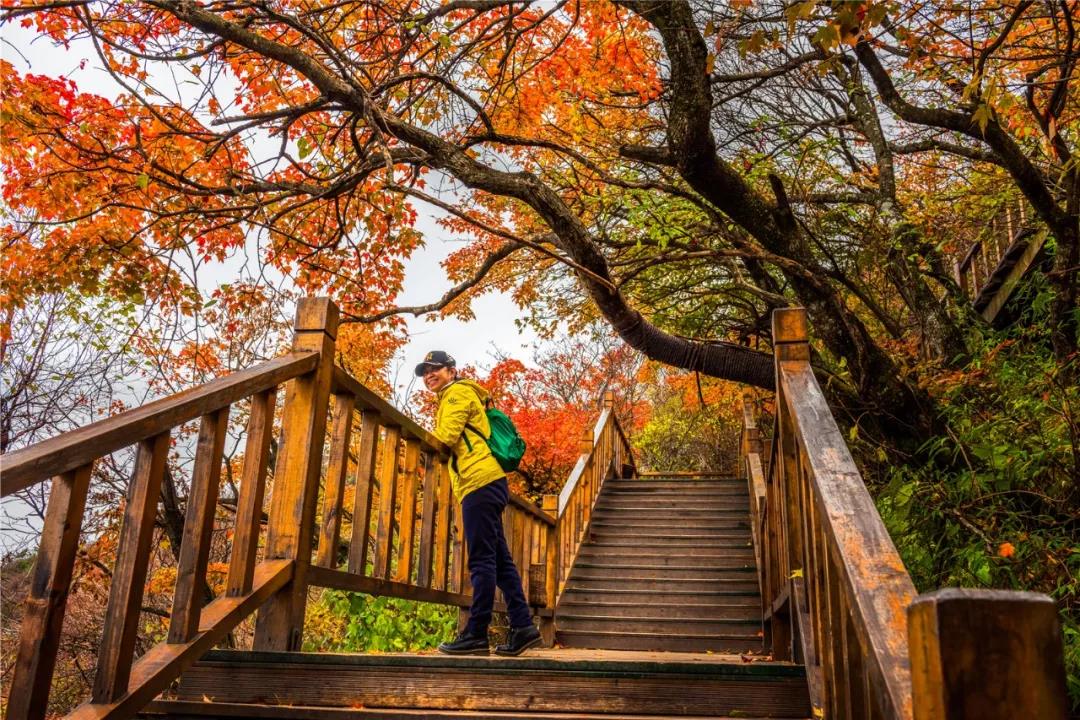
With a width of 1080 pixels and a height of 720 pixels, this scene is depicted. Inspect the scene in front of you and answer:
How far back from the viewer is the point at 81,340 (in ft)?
32.7

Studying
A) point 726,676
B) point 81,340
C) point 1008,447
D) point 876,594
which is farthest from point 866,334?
point 81,340

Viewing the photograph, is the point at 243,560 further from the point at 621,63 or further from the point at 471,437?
the point at 621,63

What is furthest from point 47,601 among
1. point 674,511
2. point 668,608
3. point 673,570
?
point 674,511

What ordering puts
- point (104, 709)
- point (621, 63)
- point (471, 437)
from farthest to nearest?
point (621, 63) → point (471, 437) → point (104, 709)

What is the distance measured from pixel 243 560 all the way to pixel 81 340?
8.94 metres

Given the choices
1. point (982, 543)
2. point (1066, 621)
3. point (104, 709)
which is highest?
point (982, 543)

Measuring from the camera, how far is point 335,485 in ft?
10.9

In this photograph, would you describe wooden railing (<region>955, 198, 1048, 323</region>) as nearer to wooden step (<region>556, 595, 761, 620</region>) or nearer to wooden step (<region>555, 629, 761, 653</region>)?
wooden step (<region>556, 595, 761, 620</region>)

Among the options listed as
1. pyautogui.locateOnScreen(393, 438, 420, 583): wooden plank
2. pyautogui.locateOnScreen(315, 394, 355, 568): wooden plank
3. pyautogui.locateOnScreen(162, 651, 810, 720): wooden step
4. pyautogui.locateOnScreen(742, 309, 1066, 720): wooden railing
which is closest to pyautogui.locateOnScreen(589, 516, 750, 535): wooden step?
pyautogui.locateOnScreen(393, 438, 420, 583): wooden plank

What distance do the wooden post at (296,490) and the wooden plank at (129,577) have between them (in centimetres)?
93

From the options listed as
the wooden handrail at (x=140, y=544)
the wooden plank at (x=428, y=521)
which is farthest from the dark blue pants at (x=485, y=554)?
the wooden handrail at (x=140, y=544)

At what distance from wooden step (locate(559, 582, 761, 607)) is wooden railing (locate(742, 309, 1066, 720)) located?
5127 mm

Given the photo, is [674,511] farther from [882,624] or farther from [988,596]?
[988,596]

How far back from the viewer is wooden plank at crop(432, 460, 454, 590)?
4.56 m
